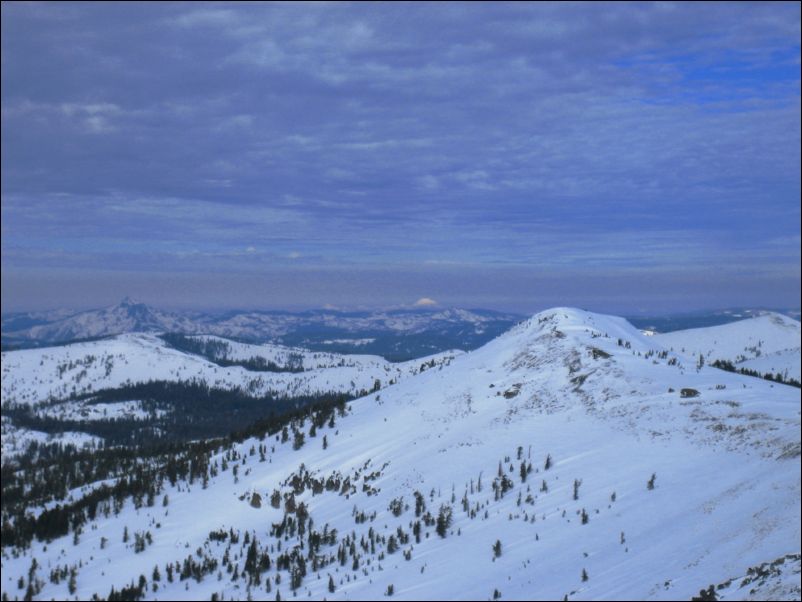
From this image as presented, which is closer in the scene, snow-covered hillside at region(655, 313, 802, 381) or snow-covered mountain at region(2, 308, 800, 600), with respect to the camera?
snow-covered mountain at region(2, 308, 800, 600)

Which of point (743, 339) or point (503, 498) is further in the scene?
point (743, 339)

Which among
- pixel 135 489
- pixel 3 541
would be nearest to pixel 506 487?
pixel 135 489

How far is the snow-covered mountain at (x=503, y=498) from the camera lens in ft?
83.1

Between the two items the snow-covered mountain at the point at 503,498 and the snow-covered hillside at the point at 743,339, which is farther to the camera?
the snow-covered hillside at the point at 743,339

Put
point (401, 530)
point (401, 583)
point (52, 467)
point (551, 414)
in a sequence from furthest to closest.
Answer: point (52, 467)
point (551, 414)
point (401, 530)
point (401, 583)

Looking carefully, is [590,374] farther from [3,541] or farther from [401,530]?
[3,541]

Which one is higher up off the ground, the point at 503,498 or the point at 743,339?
the point at 743,339

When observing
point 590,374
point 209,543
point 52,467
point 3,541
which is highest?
point 590,374

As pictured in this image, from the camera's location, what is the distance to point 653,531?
2723cm

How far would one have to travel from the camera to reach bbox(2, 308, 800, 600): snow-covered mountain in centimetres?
2534

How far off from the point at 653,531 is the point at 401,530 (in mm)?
16631

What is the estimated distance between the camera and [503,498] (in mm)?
39312

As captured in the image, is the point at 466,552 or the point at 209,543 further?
the point at 209,543

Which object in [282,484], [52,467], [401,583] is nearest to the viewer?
[401,583]
